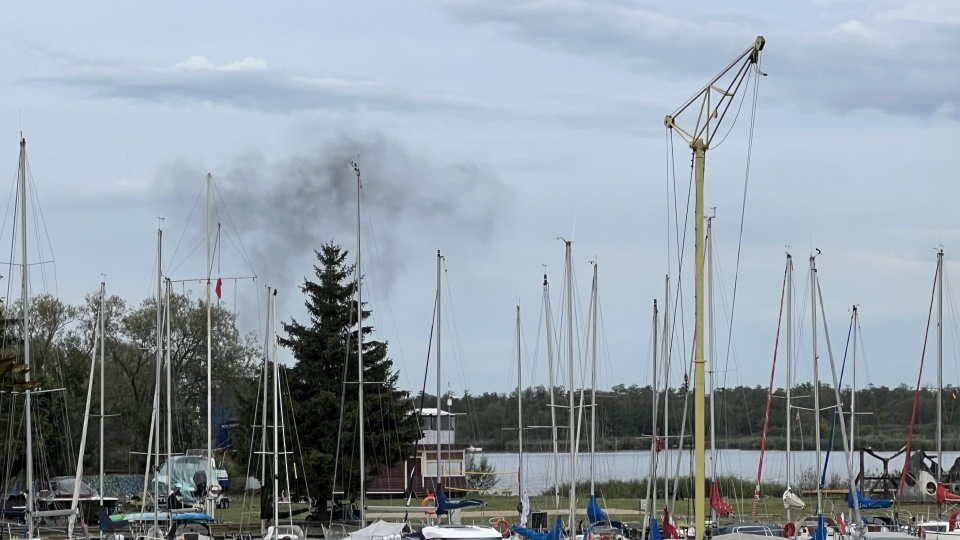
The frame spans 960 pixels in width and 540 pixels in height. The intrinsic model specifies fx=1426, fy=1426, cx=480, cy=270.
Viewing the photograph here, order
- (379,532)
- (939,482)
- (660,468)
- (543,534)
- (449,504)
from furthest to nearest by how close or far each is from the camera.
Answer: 1. (660,468)
2. (939,482)
3. (449,504)
4. (543,534)
5. (379,532)

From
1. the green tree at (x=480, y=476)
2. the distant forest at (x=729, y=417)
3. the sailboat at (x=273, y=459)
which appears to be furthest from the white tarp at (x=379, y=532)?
the green tree at (x=480, y=476)

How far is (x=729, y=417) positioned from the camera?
278ft

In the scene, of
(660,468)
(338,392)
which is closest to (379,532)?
(338,392)

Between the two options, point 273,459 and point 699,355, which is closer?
point 699,355

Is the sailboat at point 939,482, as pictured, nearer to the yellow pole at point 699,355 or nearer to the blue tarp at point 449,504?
the blue tarp at point 449,504

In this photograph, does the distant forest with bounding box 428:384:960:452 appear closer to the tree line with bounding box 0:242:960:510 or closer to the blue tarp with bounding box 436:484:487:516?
the tree line with bounding box 0:242:960:510

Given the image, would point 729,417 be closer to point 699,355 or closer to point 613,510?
point 613,510

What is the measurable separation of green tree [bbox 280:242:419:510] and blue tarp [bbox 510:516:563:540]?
11769 mm

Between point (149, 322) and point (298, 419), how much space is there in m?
27.3

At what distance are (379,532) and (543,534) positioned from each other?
5393 mm

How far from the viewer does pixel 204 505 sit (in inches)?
2215

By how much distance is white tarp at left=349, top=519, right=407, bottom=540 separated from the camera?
43969 mm

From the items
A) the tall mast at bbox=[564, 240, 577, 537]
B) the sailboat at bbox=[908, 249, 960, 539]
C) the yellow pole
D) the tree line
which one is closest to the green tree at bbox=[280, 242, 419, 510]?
the tree line

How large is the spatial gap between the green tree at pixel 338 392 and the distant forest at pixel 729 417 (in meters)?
Result: 5.02
